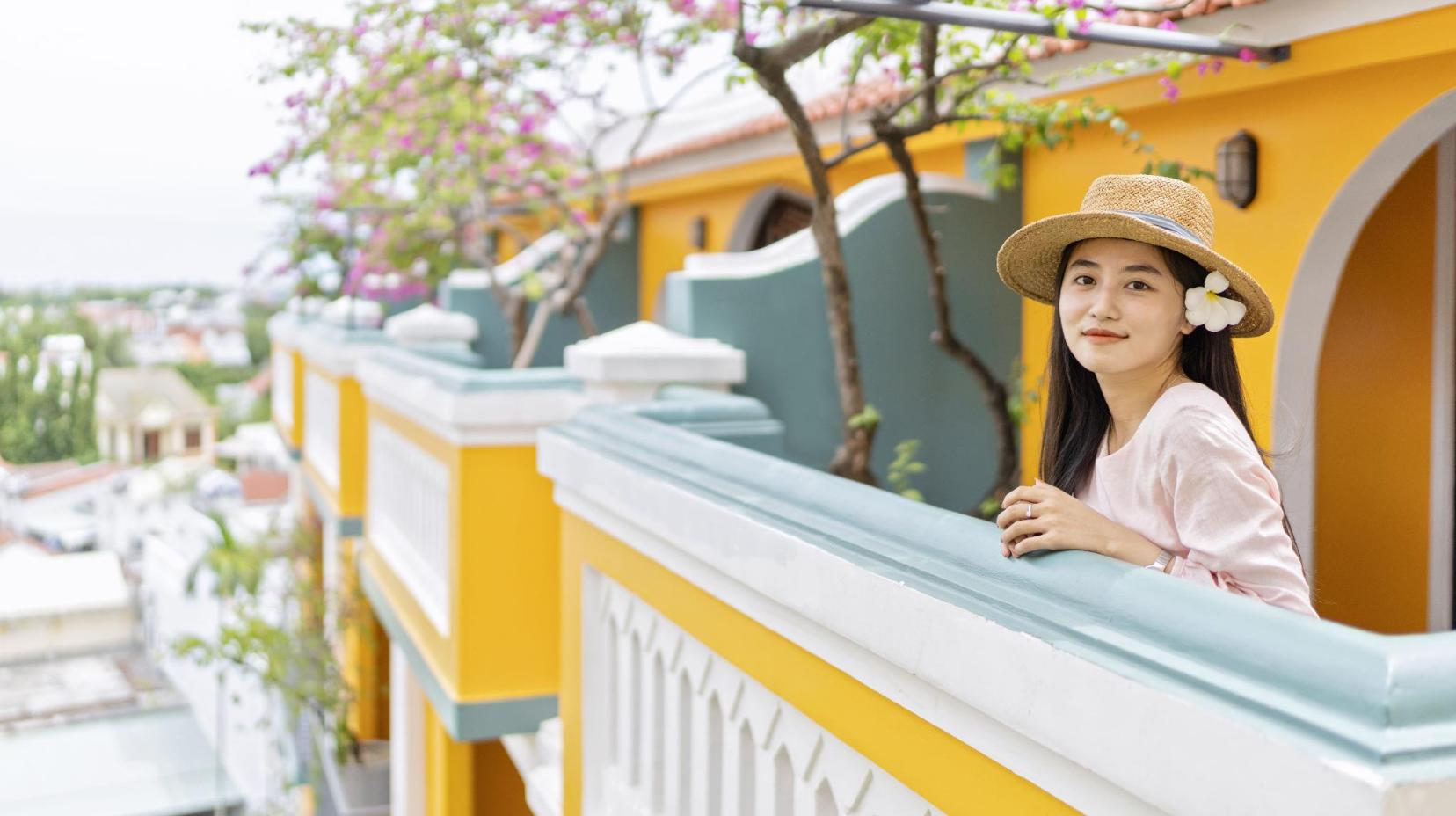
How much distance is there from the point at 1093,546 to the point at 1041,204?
Result: 3969 millimetres

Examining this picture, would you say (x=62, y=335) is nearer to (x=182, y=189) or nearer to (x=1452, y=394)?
(x=182, y=189)

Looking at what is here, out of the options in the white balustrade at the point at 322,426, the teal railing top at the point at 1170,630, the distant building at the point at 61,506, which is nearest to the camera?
the teal railing top at the point at 1170,630

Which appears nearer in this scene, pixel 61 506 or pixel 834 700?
pixel 834 700

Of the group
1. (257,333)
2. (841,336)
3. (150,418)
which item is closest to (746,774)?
(841,336)

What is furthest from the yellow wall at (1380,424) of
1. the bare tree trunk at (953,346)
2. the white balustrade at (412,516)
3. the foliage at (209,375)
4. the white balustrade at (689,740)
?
the foliage at (209,375)

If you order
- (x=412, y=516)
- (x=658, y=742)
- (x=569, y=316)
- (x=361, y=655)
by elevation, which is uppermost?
(x=569, y=316)

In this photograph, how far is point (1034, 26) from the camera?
3369 mm

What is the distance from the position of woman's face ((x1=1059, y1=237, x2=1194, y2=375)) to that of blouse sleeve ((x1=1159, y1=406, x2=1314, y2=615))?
152 millimetres

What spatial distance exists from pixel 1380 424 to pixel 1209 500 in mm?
3721

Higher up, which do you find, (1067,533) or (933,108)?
(933,108)

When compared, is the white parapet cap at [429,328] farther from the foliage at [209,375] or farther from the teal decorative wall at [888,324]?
the foliage at [209,375]

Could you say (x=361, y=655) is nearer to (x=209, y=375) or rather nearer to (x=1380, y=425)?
(x=1380, y=425)

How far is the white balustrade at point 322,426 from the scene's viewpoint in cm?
965

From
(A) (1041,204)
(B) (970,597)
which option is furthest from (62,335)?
(B) (970,597)
